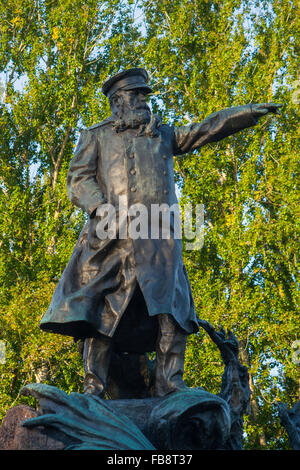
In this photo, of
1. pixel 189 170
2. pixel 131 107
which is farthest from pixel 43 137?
pixel 131 107

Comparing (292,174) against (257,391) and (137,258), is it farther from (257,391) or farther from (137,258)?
(137,258)

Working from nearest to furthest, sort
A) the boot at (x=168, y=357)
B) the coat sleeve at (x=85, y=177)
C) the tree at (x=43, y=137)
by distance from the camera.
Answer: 1. the boot at (x=168, y=357)
2. the coat sleeve at (x=85, y=177)
3. the tree at (x=43, y=137)

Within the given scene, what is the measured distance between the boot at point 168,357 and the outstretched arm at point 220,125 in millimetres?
1187

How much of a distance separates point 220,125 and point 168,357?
4.96 ft

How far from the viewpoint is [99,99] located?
51.4 feet

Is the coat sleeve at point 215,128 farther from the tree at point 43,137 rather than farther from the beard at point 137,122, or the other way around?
the tree at point 43,137

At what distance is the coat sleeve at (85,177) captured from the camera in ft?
15.9

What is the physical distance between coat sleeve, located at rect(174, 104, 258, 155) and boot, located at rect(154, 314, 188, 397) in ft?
3.88

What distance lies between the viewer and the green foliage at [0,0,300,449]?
13227 millimetres

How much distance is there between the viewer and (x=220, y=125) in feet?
16.6

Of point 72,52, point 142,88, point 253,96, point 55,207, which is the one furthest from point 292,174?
point 142,88

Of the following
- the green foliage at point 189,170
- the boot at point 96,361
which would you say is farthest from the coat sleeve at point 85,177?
the green foliage at point 189,170
